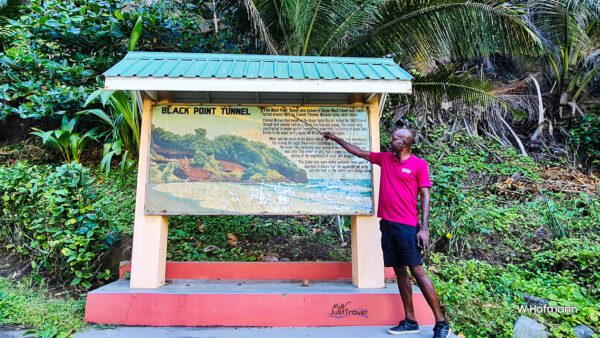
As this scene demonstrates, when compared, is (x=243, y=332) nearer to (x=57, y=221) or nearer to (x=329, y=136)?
(x=329, y=136)

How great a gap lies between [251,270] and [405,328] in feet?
5.85

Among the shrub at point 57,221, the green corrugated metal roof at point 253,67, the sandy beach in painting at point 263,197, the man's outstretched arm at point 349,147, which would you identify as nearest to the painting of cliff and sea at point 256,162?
the sandy beach in painting at point 263,197

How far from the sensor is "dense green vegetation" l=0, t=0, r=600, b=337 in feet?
12.2

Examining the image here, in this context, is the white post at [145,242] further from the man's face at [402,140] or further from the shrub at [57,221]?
the man's face at [402,140]

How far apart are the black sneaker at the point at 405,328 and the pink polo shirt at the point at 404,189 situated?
2.80 feet

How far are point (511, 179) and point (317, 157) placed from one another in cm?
562

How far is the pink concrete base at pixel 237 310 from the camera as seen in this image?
3.12 metres

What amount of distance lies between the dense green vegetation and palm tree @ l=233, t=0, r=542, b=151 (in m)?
0.02

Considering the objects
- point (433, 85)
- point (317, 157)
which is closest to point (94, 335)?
point (317, 157)

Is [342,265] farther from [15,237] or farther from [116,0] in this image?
[116,0]

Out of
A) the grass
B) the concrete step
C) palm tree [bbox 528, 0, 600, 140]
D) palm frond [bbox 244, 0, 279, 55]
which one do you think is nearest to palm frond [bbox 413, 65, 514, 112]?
palm frond [bbox 244, 0, 279, 55]

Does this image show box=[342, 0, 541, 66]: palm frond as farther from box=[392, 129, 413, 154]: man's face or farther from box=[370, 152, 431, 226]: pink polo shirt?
box=[370, 152, 431, 226]: pink polo shirt

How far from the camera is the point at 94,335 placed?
286 cm

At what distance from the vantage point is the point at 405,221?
9.78 ft
